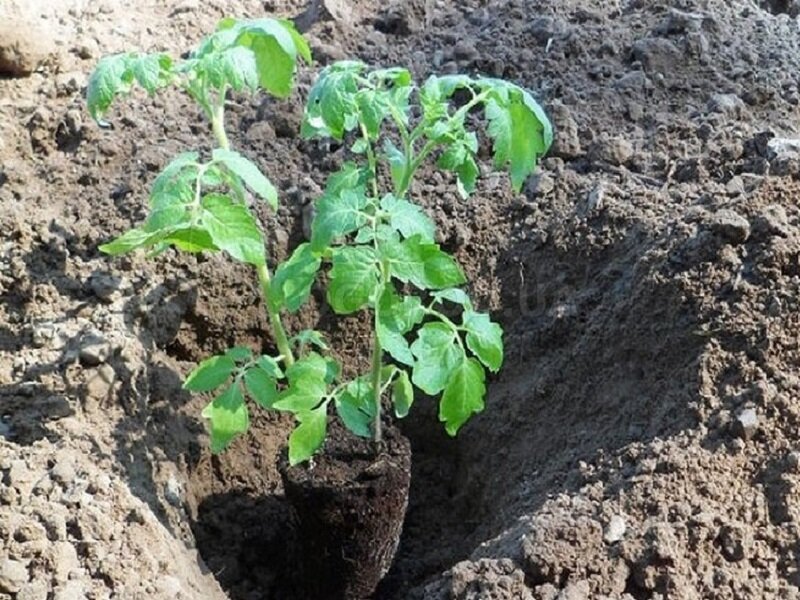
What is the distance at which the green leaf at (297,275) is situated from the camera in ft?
7.33

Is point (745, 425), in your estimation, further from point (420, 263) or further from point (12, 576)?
point (12, 576)

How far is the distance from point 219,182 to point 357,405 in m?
0.52

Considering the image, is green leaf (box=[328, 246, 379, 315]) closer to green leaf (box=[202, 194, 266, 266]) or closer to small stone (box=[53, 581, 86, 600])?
green leaf (box=[202, 194, 266, 266])

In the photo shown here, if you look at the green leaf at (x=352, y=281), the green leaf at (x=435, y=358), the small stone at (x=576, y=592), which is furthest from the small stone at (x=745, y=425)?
the green leaf at (x=352, y=281)

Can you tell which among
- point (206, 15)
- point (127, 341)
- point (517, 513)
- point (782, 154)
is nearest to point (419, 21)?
point (206, 15)

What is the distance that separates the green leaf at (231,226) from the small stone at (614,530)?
80cm

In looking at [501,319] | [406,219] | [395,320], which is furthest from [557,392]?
[406,219]

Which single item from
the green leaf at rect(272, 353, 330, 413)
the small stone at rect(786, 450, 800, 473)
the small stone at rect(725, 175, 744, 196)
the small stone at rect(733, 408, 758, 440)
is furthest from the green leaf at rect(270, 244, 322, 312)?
the small stone at rect(725, 175, 744, 196)

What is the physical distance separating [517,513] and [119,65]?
118 cm

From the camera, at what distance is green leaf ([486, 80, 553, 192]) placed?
7.48 ft

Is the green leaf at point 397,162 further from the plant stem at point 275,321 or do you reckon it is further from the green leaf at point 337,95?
the plant stem at point 275,321

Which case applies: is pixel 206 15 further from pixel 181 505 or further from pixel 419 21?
pixel 181 505

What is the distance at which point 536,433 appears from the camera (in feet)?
8.93

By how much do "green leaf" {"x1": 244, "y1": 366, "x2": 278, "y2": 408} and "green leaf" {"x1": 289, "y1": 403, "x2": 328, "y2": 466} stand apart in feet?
0.36
